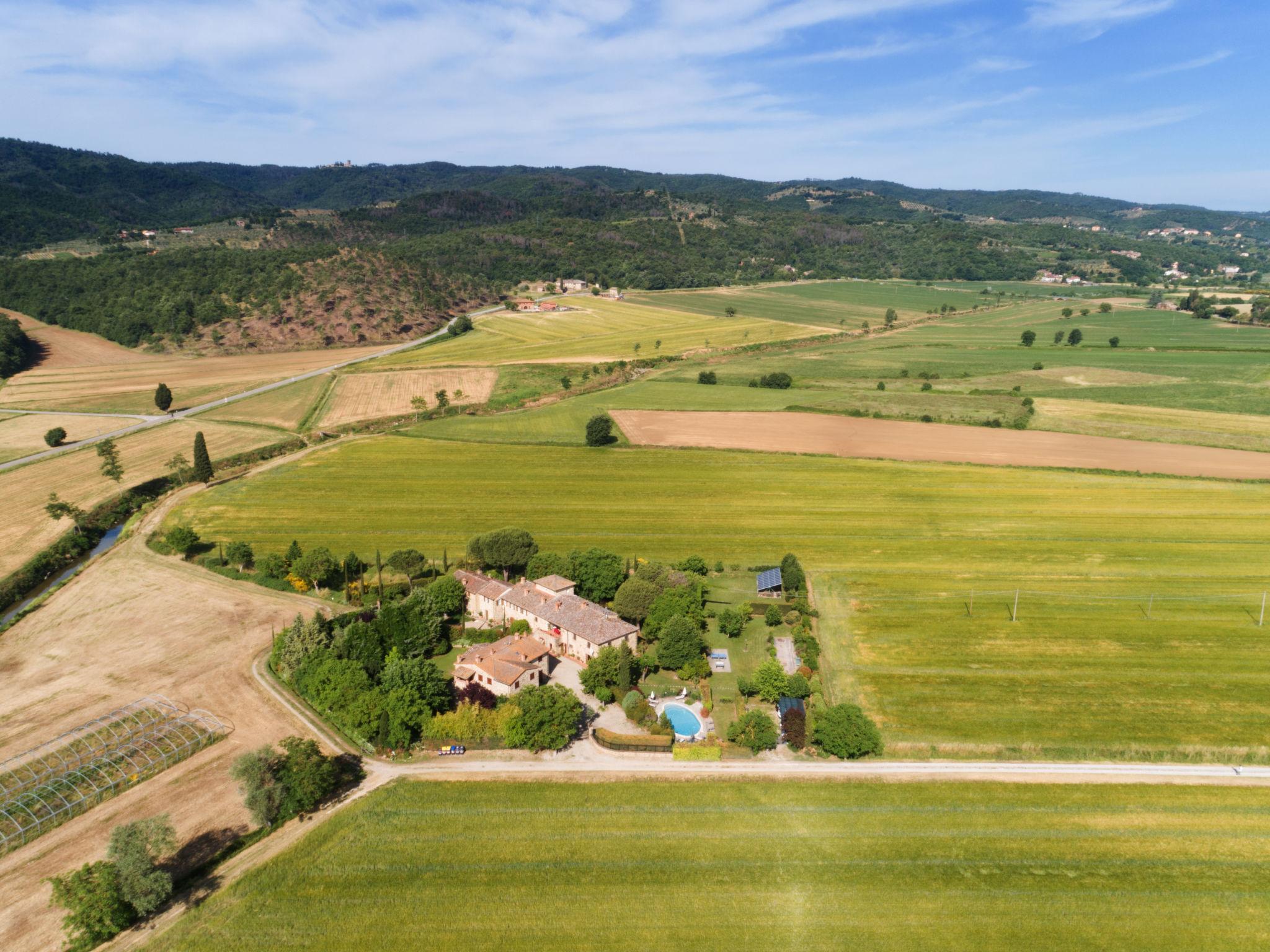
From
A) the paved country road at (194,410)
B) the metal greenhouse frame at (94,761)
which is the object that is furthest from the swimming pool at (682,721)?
the paved country road at (194,410)

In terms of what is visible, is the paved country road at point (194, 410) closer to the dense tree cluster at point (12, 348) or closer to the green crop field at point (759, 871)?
the dense tree cluster at point (12, 348)

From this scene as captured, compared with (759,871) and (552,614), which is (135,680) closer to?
(552,614)

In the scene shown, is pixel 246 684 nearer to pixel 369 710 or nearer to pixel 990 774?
pixel 369 710

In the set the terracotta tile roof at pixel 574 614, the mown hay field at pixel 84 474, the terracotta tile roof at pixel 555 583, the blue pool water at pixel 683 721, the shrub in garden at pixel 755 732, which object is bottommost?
the blue pool water at pixel 683 721

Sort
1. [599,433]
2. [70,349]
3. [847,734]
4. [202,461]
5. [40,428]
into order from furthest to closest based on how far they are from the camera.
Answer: [70,349] < [40,428] < [599,433] < [202,461] < [847,734]

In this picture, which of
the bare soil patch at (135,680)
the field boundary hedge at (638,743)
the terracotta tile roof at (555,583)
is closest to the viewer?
the bare soil patch at (135,680)

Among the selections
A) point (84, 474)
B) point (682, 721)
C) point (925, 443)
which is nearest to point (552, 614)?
point (682, 721)
